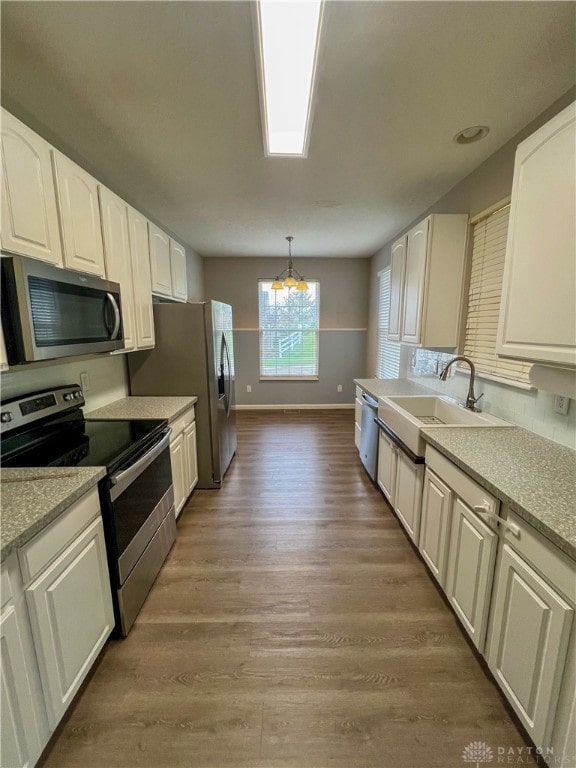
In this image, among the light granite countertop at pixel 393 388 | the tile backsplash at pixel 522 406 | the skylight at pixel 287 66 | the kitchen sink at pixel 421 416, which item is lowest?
the kitchen sink at pixel 421 416

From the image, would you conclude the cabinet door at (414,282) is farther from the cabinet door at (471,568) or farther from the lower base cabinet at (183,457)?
the lower base cabinet at (183,457)

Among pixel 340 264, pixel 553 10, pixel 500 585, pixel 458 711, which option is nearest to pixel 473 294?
pixel 553 10

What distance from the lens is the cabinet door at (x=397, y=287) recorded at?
9.63 ft

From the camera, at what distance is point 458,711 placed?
1.26m

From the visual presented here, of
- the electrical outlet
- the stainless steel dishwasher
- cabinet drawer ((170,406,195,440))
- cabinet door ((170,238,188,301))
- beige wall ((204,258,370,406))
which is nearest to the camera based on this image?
the electrical outlet

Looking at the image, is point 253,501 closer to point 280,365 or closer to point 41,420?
point 41,420

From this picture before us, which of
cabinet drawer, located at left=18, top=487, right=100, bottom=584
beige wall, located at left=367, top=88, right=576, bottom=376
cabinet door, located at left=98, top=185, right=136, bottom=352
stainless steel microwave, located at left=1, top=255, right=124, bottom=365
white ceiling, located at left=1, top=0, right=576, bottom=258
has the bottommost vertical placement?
cabinet drawer, located at left=18, top=487, right=100, bottom=584

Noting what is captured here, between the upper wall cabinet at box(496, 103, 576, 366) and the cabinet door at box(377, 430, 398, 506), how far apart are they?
1159mm

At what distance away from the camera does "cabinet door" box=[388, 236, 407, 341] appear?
9.63 ft

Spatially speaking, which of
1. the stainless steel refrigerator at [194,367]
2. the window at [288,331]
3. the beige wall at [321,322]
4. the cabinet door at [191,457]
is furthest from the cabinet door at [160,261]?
the window at [288,331]

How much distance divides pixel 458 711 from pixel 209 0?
114 inches

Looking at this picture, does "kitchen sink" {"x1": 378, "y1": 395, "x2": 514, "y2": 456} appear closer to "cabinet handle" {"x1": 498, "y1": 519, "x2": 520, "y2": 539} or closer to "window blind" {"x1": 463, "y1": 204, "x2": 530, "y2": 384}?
"window blind" {"x1": 463, "y1": 204, "x2": 530, "y2": 384}

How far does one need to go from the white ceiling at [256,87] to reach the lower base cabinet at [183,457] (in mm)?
1879

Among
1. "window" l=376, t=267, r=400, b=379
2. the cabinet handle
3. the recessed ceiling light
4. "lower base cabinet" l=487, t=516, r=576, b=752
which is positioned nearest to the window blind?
the recessed ceiling light
